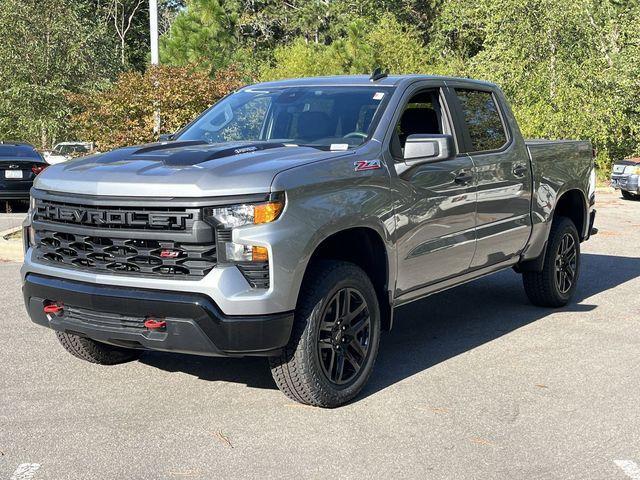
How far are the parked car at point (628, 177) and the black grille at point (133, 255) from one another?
1656cm

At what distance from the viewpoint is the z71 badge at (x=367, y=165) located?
5454mm

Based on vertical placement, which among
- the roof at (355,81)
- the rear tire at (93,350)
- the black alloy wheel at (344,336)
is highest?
the roof at (355,81)

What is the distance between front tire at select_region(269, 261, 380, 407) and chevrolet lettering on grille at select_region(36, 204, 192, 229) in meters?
0.84

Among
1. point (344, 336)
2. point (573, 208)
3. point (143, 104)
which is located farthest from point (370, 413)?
point (143, 104)

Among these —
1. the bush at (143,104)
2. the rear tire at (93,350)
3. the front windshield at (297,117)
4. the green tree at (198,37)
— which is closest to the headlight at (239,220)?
the front windshield at (297,117)

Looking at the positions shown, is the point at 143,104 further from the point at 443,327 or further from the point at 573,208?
the point at 443,327

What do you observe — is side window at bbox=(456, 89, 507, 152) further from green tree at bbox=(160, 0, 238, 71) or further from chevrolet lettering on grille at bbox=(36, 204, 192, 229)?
green tree at bbox=(160, 0, 238, 71)

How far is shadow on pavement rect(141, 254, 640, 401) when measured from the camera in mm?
6133

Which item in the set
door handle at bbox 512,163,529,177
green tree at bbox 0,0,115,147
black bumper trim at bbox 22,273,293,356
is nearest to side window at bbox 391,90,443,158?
door handle at bbox 512,163,529,177

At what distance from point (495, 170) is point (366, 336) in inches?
78.8

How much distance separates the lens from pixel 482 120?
281 inches

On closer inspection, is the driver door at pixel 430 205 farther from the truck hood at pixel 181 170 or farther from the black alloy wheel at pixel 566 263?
the black alloy wheel at pixel 566 263

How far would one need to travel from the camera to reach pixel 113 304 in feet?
16.3

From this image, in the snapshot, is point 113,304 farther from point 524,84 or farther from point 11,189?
point 524,84
